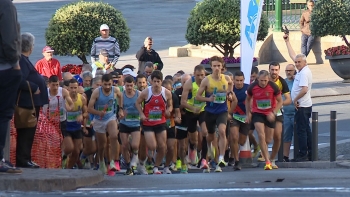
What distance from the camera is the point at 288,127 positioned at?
613 inches

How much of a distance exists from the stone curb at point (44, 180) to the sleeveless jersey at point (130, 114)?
12.9 ft

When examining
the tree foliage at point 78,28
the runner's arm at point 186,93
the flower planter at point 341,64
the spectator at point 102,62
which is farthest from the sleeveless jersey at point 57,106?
the flower planter at point 341,64

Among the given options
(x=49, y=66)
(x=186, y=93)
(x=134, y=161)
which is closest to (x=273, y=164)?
(x=186, y=93)

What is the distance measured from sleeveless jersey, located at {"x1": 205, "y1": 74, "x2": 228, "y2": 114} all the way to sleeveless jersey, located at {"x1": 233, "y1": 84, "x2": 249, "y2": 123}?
597mm

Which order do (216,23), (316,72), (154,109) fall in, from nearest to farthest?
(154,109)
(216,23)
(316,72)

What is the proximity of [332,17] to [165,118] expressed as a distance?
11.4m

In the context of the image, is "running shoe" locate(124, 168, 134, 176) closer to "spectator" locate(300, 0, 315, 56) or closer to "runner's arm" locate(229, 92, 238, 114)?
"runner's arm" locate(229, 92, 238, 114)

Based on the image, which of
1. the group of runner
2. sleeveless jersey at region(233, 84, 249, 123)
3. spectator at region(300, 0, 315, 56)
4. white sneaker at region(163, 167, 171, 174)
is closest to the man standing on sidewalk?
the group of runner

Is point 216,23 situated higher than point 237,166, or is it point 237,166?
point 216,23

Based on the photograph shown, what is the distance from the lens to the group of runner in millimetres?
14273

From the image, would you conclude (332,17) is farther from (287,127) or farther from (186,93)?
(186,93)

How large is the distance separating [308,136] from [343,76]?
9351 mm

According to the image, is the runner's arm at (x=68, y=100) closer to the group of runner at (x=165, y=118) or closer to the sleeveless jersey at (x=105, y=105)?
the group of runner at (x=165, y=118)

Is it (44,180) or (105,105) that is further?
(105,105)
